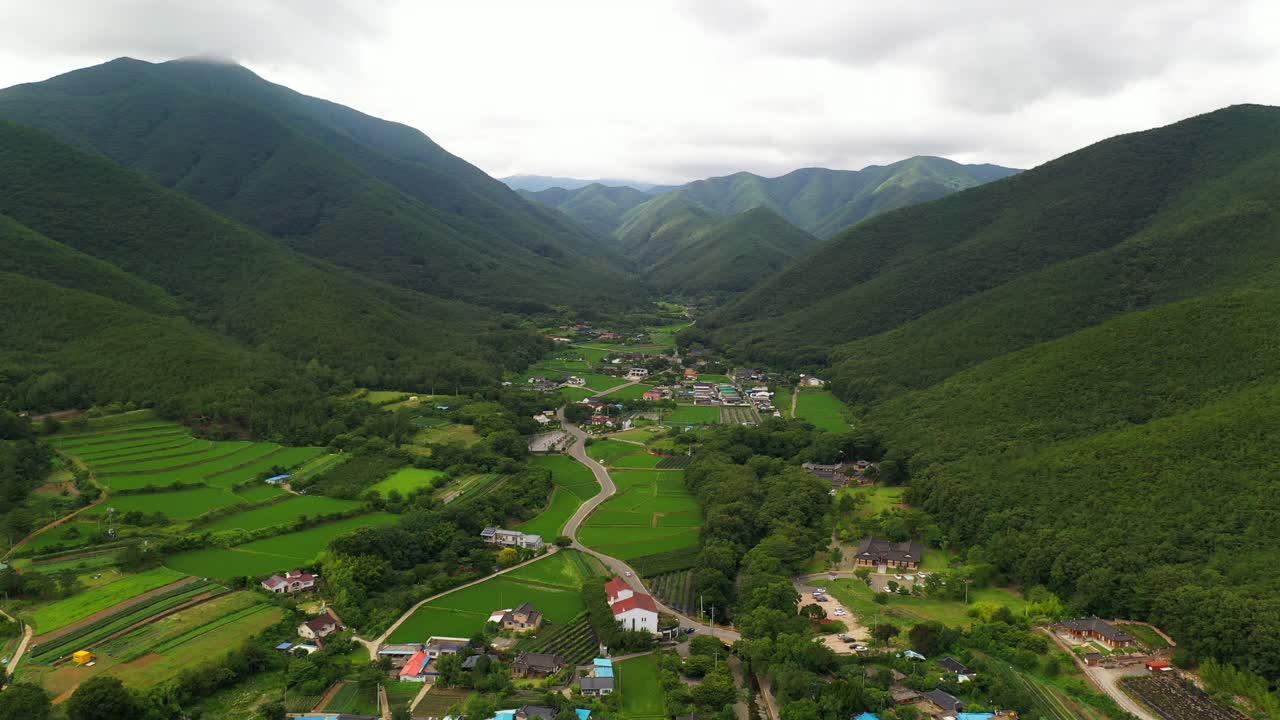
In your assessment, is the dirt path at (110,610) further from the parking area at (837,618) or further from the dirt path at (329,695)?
the parking area at (837,618)

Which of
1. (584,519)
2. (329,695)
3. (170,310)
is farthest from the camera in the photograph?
(170,310)

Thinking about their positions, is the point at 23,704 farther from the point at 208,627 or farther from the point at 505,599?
the point at 505,599

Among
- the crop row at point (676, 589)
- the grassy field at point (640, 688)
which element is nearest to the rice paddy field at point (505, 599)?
the crop row at point (676, 589)

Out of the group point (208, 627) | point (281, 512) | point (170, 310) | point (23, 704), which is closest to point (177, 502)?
point (281, 512)

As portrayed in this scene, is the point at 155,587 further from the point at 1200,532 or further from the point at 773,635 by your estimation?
the point at 1200,532

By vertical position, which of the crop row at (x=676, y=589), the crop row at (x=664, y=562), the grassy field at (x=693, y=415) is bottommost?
the crop row at (x=676, y=589)

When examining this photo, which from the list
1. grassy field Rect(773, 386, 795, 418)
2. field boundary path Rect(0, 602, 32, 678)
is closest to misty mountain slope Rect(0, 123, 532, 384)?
grassy field Rect(773, 386, 795, 418)

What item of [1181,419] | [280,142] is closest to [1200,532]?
[1181,419]
